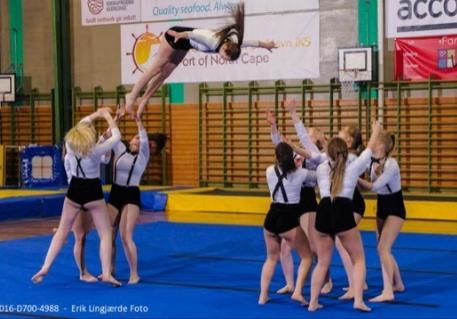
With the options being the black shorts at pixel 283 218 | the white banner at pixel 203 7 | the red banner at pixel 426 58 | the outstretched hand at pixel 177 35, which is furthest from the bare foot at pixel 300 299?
the white banner at pixel 203 7

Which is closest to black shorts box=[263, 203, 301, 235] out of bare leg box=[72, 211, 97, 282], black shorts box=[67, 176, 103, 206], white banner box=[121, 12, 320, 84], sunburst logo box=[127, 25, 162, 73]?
black shorts box=[67, 176, 103, 206]

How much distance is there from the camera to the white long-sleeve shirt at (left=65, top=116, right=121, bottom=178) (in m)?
8.50

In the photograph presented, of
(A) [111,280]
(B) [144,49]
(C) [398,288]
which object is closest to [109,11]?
(B) [144,49]

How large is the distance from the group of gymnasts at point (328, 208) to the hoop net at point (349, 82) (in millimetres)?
8173

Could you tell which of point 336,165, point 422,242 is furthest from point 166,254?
point 336,165

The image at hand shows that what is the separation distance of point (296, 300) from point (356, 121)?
9682 mm

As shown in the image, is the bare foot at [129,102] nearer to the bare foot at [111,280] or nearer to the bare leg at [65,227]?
the bare leg at [65,227]

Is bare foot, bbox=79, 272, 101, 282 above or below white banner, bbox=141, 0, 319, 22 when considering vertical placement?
below

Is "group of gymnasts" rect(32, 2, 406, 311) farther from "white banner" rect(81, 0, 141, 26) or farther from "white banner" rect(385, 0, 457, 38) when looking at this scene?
"white banner" rect(81, 0, 141, 26)

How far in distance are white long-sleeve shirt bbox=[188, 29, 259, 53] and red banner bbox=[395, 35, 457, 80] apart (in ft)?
30.0

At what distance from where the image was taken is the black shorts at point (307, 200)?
806 cm

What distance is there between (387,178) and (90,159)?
290 cm

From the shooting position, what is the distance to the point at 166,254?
11.0 metres

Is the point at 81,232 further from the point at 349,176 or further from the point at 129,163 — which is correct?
the point at 349,176
